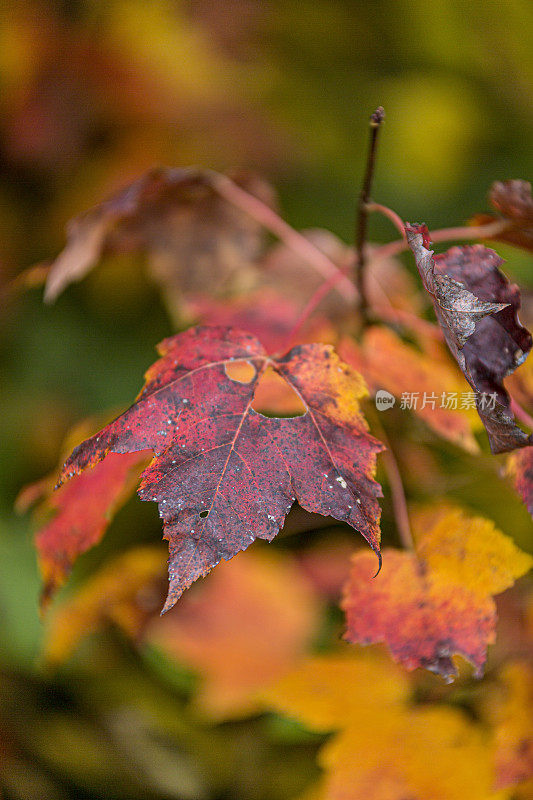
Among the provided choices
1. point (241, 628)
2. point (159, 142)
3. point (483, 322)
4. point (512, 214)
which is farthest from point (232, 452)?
point (159, 142)

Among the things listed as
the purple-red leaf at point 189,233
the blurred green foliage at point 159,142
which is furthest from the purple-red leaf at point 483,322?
the blurred green foliage at point 159,142

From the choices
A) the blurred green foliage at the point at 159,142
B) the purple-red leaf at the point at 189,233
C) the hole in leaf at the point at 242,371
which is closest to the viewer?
the hole in leaf at the point at 242,371

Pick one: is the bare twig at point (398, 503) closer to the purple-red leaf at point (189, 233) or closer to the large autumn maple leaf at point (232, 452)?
the large autumn maple leaf at point (232, 452)

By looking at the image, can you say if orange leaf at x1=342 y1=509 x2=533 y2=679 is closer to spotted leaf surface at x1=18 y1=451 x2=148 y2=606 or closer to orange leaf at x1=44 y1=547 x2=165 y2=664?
spotted leaf surface at x1=18 y1=451 x2=148 y2=606

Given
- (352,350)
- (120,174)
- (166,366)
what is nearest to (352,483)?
(166,366)

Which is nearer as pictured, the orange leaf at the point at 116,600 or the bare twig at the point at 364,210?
the bare twig at the point at 364,210

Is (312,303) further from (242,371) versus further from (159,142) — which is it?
(159,142)
